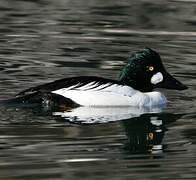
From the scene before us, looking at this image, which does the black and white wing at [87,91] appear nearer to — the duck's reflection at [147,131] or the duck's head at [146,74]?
the duck's head at [146,74]

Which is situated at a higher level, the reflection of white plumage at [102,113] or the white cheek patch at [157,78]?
the white cheek patch at [157,78]

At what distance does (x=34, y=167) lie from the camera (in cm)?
827

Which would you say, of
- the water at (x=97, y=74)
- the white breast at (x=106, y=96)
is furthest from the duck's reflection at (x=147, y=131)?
the white breast at (x=106, y=96)

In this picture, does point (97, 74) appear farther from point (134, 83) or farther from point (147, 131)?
point (147, 131)

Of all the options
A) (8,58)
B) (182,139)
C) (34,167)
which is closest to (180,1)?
(8,58)

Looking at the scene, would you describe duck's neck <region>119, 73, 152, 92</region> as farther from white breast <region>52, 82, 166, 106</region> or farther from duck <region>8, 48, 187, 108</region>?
white breast <region>52, 82, 166, 106</region>

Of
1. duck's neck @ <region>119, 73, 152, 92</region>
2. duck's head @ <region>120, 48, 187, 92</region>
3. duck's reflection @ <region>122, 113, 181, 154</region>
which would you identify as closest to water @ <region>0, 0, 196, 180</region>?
duck's reflection @ <region>122, 113, 181, 154</region>

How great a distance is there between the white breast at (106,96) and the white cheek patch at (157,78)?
369 millimetres

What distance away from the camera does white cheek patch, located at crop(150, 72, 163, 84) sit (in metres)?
11.9

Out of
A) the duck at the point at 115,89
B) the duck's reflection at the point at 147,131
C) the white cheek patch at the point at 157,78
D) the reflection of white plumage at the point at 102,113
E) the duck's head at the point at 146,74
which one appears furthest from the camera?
the white cheek patch at the point at 157,78

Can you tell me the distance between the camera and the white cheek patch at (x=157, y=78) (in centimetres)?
1187

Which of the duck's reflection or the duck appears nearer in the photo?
the duck's reflection

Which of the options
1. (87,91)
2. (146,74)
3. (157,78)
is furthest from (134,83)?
(87,91)

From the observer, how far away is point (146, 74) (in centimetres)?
1183
